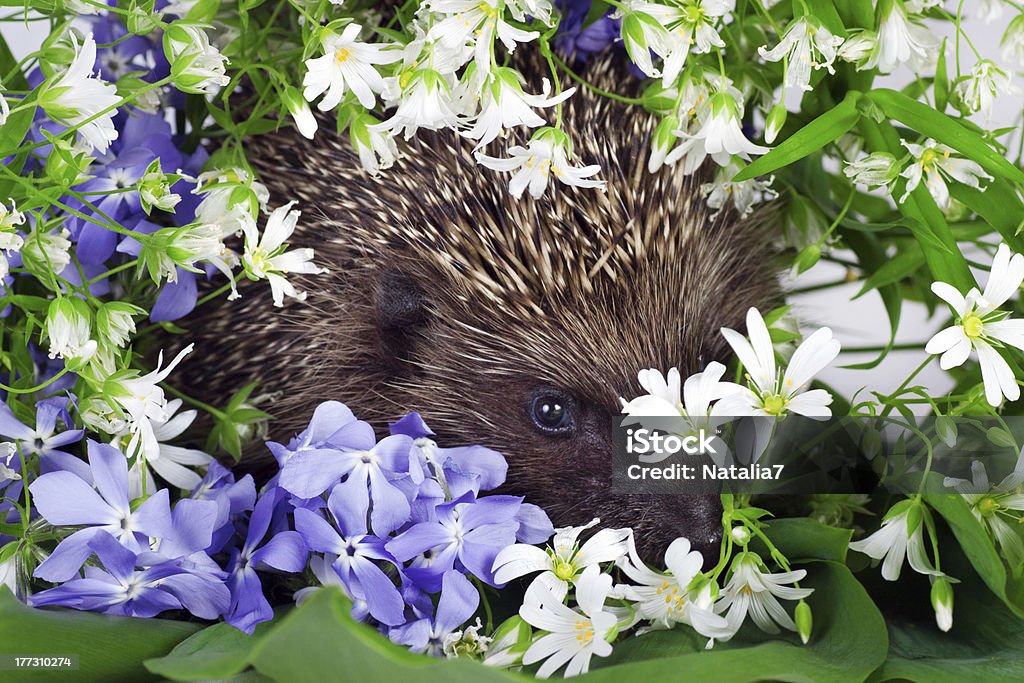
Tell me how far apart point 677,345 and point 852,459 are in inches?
10.5

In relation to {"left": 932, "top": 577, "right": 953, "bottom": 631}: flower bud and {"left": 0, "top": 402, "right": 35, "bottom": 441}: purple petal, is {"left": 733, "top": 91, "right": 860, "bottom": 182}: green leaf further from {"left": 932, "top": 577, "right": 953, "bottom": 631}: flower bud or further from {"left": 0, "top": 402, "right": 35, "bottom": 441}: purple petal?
{"left": 0, "top": 402, "right": 35, "bottom": 441}: purple petal

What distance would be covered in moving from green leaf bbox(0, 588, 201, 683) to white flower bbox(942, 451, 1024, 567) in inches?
35.8

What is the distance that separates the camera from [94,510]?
3.54 ft

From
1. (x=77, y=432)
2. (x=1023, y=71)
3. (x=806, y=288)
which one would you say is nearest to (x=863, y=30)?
(x=1023, y=71)

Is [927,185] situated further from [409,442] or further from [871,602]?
[409,442]

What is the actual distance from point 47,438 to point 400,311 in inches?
18.6

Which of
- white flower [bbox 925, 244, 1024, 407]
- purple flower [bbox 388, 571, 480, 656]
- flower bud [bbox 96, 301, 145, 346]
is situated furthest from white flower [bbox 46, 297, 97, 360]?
white flower [bbox 925, 244, 1024, 407]

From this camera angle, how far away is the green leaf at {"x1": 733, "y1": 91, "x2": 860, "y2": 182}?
46.1 inches

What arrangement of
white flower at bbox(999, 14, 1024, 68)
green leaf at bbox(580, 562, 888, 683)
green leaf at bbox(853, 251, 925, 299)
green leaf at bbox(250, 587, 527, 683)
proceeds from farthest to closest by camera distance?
green leaf at bbox(853, 251, 925, 299) → white flower at bbox(999, 14, 1024, 68) → green leaf at bbox(580, 562, 888, 683) → green leaf at bbox(250, 587, 527, 683)

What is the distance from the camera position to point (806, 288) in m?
1.76

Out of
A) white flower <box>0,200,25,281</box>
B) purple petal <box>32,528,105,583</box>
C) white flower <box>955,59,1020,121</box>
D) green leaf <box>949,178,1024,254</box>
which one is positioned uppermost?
white flower <box>955,59,1020,121</box>

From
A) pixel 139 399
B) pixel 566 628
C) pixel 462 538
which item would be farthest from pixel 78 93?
pixel 566 628

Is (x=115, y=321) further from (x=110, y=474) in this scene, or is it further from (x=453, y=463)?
(x=453, y=463)

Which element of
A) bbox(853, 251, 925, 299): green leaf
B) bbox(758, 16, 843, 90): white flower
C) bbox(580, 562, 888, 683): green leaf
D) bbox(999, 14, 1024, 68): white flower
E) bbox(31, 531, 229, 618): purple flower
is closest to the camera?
bbox(580, 562, 888, 683): green leaf
